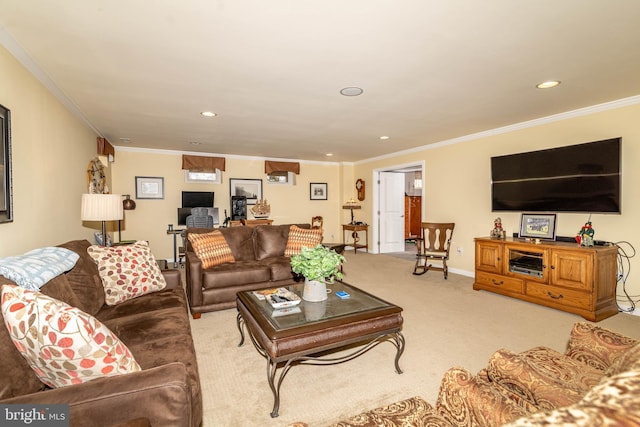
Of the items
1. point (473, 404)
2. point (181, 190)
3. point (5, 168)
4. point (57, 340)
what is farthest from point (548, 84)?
point (181, 190)

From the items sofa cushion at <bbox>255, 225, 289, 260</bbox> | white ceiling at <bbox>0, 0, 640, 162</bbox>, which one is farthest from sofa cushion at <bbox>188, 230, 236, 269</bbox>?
white ceiling at <bbox>0, 0, 640, 162</bbox>

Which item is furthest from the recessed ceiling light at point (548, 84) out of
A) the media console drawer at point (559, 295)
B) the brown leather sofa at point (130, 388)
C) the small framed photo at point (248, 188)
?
the small framed photo at point (248, 188)

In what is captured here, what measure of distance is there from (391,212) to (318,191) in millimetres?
1932

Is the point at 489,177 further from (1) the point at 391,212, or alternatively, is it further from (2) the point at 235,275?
(2) the point at 235,275

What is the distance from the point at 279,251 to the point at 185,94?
223 centimetres

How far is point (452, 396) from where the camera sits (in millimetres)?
1006

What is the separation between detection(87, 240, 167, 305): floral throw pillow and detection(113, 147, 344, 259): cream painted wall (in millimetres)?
3813

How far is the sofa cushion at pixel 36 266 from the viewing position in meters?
1.40

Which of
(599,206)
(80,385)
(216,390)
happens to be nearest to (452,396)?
(80,385)

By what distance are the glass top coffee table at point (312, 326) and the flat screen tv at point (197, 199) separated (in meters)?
4.43

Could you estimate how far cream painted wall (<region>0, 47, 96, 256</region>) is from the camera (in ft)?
6.66

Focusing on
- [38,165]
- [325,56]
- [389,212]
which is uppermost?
[325,56]

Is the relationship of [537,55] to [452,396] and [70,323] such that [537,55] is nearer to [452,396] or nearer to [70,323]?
[452,396]

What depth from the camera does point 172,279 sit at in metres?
2.73
